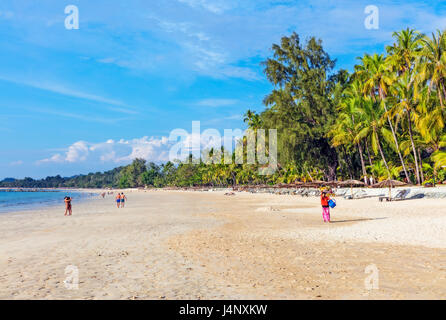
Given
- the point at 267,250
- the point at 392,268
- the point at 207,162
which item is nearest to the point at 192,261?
the point at 267,250

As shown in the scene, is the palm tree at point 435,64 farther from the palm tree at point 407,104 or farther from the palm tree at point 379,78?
the palm tree at point 379,78

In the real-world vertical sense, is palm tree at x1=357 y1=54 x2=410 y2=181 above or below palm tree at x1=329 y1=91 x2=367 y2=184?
above

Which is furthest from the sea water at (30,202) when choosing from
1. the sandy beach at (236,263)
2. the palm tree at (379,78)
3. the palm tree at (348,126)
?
the palm tree at (379,78)

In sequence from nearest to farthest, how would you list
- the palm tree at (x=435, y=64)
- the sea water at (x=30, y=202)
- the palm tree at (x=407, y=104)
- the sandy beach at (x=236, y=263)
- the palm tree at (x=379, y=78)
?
the sandy beach at (x=236, y=263) → the palm tree at (x=435, y=64) → the palm tree at (x=407, y=104) → the palm tree at (x=379, y=78) → the sea water at (x=30, y=202)

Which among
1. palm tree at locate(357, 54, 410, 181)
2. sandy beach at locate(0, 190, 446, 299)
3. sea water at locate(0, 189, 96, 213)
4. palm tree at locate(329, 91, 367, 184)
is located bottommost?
sea water at locate(0, 189, 96, 213)

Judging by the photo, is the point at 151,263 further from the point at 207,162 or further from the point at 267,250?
the point at 207,162

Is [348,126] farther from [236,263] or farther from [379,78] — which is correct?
[236,263]

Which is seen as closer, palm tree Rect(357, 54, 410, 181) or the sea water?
palm tree Rect(357, 54, 410, 181)

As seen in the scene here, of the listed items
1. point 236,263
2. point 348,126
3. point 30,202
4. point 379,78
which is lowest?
point 30,202

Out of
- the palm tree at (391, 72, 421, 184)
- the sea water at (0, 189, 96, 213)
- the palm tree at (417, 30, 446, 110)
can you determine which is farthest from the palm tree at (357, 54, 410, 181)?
the sea water at (0, 189, 96, 213)

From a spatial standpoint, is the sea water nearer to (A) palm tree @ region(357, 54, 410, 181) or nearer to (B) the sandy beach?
(B) the sandy beach

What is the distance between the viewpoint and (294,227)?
15.1m

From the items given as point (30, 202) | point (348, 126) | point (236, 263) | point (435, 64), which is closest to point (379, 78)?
point (348, 126)

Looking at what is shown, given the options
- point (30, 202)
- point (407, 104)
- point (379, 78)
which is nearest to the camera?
Result: point (407, 104)
